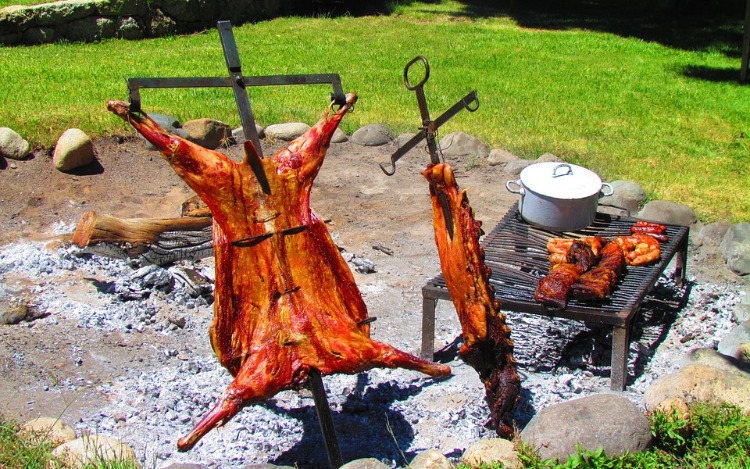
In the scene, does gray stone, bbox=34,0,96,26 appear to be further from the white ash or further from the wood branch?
the wood branch

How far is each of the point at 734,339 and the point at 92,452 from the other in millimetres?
3823

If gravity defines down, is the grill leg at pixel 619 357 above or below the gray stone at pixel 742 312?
above

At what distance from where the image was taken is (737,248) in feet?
21.6

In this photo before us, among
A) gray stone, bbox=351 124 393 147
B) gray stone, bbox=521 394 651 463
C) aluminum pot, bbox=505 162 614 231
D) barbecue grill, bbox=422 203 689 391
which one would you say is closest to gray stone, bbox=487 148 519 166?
gray stone, bbox=351 124 393 147

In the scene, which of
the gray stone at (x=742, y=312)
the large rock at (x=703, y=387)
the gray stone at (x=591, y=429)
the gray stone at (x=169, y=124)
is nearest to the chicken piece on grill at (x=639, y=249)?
the gray stone at (x=742, y=312)

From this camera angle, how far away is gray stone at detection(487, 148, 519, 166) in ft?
28.2

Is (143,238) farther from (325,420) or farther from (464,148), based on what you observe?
(464,148)

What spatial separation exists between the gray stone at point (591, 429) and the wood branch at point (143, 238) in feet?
11.2

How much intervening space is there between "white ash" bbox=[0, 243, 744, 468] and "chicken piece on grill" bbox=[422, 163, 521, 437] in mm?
471

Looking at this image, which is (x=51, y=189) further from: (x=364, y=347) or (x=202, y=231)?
(x=364, y=347)

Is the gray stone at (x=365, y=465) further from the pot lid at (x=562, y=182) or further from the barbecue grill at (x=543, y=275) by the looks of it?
the pot lid at (x=562, y=182)

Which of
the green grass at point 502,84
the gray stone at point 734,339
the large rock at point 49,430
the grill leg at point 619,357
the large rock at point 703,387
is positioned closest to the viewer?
the large rock at point 49,430

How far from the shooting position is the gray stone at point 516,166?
8344mm

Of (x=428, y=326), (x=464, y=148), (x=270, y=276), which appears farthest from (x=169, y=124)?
(x=270, y=276)
